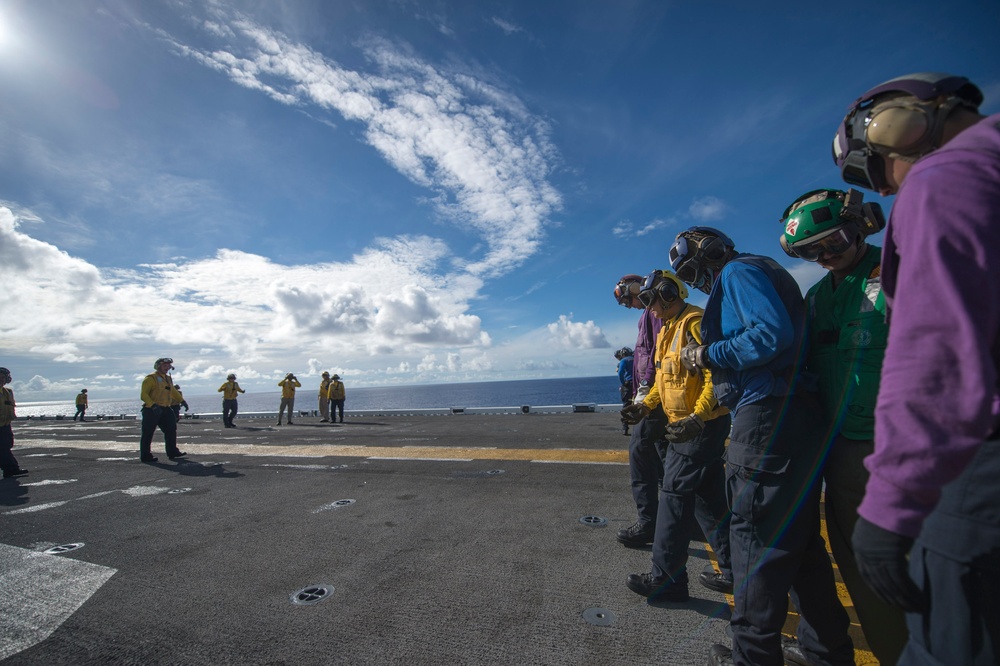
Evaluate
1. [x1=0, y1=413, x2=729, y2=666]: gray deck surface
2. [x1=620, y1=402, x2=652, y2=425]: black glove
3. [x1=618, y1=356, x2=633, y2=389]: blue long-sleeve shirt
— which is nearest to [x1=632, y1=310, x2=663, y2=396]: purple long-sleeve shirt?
[x1=620, y1=402, x2=652, y2=425]: black glove

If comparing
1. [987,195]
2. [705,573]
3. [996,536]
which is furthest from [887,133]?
[705,573]

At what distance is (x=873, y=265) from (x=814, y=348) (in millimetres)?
440

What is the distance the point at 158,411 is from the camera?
27.7ft

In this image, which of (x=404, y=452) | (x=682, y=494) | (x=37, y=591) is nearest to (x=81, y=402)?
(x=404, y=452)

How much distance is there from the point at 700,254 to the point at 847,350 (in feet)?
3.35


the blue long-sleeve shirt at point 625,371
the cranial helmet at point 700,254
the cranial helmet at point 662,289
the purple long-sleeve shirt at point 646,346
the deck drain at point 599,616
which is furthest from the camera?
the blue long-sleeve shirt at point 625,371

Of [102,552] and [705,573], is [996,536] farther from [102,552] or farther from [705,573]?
[102,552]

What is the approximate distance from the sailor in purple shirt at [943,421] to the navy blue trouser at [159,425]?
10595mm

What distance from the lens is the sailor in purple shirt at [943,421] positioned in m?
0.85

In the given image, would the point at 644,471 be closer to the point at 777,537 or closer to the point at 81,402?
the point at 777,537

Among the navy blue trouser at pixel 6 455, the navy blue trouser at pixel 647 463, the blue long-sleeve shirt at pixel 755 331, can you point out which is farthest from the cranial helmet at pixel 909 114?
the navy blue trouser at pixel 6 455

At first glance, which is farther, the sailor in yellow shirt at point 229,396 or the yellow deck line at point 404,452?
the sailor in yellow shirt at point 229,396

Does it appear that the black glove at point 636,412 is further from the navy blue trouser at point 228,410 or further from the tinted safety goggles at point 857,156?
the navy blue trouser at point 228,410

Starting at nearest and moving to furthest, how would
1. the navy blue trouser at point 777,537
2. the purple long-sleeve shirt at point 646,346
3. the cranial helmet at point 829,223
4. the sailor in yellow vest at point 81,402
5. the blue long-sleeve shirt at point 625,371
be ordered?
the navy blue trouser at point 777,537 → the cranial helmet at point 829,223 → the purple long-sleeve shirt at point 646,346 → the blue long-sleeve shirt at point 625,371 → the sailor in yellow vest at point 81,402
